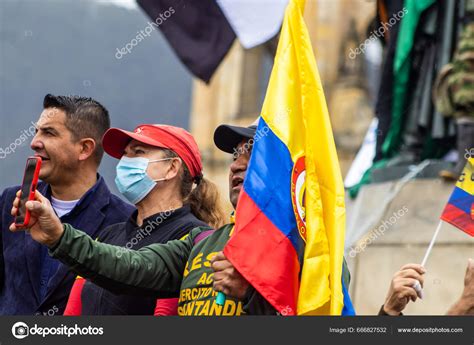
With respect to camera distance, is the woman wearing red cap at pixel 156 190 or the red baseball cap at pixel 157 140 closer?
the woman wearing red cap at pixel 156 190

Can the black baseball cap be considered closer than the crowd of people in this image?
No

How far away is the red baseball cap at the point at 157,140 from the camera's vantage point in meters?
6.13

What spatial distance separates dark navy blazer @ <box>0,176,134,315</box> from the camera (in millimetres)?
6312

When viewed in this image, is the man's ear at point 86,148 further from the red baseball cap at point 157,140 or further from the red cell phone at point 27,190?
the red cell phone at point 27,190

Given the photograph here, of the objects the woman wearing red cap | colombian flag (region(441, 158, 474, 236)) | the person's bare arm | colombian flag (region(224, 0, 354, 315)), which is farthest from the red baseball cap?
the person's bare arm

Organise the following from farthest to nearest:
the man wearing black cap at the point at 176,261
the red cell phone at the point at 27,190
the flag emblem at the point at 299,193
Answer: the flag emblem at the point at 299,193
the man wearing black cap at the point at 176,261
the red cell phone at the point at 27,190

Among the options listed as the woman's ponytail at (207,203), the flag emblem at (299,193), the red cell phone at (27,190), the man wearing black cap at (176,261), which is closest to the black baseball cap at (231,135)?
the man wearing black cap at (176,261)

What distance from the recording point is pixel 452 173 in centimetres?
1102

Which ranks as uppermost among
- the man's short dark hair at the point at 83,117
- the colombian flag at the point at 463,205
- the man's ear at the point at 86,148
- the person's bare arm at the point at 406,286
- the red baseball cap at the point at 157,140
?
the man's short dark hair at the point at 83,117

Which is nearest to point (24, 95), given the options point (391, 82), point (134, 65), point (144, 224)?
point (134, 65)

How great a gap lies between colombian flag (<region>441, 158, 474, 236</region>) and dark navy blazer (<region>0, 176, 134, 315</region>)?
1.65 m

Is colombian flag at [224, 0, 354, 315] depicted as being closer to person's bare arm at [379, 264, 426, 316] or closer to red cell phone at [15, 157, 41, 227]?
person's bare arm at [379, 264, 426, 316]

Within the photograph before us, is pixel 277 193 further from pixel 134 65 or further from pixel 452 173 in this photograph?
pixel 134 65

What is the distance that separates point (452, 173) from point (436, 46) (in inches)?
54.1
